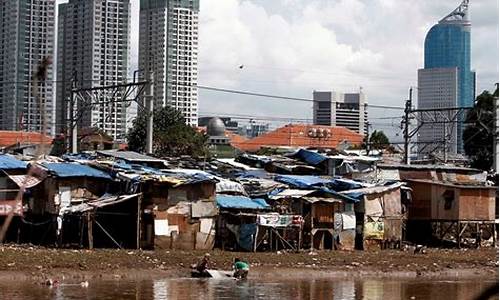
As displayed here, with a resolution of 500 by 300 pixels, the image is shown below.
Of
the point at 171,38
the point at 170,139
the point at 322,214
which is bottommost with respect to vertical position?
the point at 322,214

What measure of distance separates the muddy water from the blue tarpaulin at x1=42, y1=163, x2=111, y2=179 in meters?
6.81

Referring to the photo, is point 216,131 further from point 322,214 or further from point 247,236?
point 247,236

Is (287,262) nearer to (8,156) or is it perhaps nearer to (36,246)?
(36,246)

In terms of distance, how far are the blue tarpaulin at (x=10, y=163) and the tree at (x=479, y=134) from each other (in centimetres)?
→ 2872

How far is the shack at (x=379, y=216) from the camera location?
132 feet

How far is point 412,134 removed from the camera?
175 feet

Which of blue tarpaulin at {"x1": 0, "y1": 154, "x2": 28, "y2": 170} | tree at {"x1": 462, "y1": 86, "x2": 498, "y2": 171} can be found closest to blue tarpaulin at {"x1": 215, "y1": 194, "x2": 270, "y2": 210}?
blue tarpaulin at {"x1": 0, "y1": 154, "x2": 28, "y2": 170}

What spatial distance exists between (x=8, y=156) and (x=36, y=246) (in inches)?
182

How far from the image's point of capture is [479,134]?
5812 cm

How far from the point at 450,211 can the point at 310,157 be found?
10.2 meters

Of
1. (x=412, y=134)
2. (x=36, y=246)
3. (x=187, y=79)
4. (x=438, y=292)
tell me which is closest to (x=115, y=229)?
(x=36, y=246)

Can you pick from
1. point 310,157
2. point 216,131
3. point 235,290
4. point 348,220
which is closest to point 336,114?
point 216,131

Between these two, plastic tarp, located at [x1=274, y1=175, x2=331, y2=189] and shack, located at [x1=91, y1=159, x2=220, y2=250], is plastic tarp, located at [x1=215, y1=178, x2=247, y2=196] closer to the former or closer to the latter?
shack, located at [x1=91, y1=159, x2=220, y2=250]

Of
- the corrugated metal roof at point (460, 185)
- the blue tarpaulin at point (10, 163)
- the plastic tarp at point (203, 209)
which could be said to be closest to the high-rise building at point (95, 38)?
the corrugated metal roof at point (460, 185)
